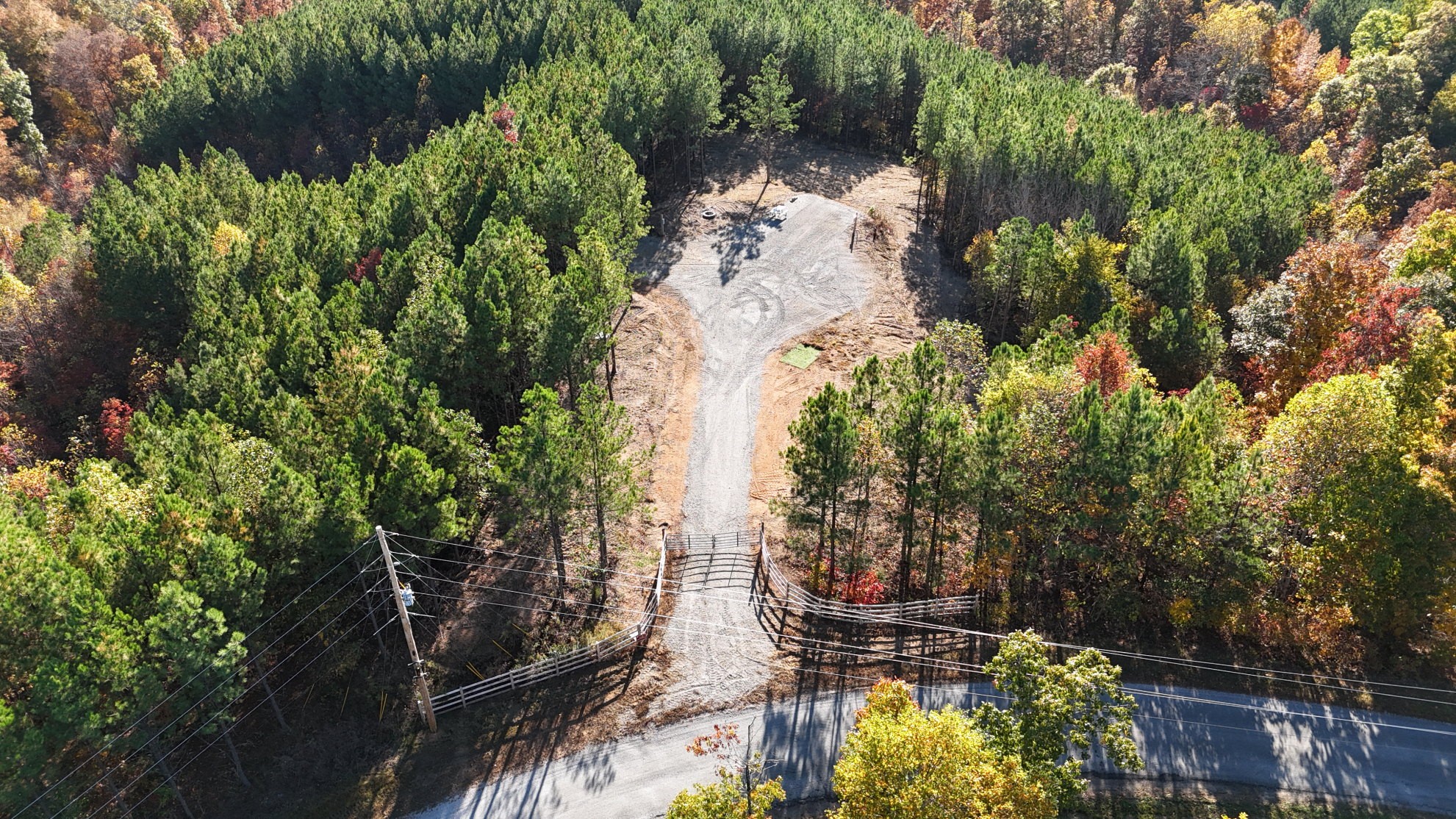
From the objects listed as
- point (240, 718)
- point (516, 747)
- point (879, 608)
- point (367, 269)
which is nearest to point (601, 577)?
point (516, 747)

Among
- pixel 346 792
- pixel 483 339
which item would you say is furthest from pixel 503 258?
pixel 346 792

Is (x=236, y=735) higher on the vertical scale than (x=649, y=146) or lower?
lower

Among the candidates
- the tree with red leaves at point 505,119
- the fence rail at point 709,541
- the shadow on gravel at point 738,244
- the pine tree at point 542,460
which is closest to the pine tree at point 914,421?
the fence rail at point 709,541

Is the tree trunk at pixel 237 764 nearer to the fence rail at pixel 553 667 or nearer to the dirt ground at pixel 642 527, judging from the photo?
the dirt ground at pixel 642 527

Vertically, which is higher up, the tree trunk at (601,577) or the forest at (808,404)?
the forest at (808,404)

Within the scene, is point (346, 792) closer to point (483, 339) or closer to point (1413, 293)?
point (483, 339)

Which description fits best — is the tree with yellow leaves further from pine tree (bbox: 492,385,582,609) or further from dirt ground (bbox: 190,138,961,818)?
pine tree (bbox: 492,385,582,609)
